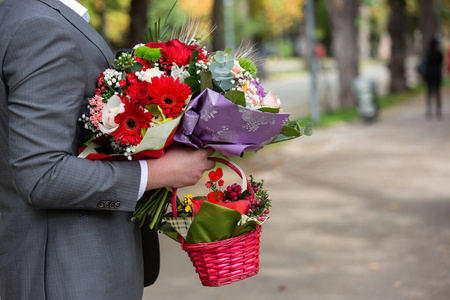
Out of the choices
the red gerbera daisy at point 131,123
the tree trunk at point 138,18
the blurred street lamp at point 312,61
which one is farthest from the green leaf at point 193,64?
the blurred street lamp at point 312,61

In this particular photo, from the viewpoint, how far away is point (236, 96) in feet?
6.76

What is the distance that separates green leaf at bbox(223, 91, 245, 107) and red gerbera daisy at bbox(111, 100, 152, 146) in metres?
0.26

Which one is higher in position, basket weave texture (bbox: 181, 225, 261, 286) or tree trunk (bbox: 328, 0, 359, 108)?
A: basket weave texture (bbox: 181, 225, 261, 286)

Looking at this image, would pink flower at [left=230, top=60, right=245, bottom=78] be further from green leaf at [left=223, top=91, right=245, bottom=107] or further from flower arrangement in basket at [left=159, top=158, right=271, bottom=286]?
flower arrangement in basket at [left=159, top=158, right=271, bottom=286]

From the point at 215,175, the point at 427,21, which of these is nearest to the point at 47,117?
the point at 215,175

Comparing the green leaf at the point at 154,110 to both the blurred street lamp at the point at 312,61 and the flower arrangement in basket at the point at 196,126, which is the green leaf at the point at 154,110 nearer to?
the flower arrangement in basket at the point at 196,126

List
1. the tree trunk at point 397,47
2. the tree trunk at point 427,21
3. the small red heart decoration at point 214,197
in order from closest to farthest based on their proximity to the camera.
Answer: the small red heart decoration at point 214,197 → the tree trunk at point 397,47 → the tree trunk at point 427,21

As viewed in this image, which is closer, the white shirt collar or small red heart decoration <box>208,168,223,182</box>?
the white shirt collar

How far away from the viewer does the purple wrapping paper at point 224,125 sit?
1999 millimetres

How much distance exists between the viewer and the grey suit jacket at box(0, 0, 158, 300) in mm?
1864

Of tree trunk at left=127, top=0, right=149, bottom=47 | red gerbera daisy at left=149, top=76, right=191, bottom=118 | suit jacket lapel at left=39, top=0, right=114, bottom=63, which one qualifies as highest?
suit jacket lapel at left=39, top=0, right=114, bottom=63

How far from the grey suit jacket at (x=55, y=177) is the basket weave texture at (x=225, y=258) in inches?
9.2

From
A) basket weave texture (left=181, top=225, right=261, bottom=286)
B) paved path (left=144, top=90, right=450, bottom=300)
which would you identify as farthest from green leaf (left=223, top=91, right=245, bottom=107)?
paved path (left=144, top=90, right=450, bottom=300)

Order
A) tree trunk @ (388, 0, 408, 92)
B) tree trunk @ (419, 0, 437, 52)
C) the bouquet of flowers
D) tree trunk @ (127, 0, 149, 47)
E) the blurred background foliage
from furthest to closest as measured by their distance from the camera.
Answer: tree trunk @ (419, 0, 437, 52), tree trunk @ (388, 0, 408, 92), the blurred background foliage, tree trunk @ (127, 0, 149, 47), the bouquet of flowers
